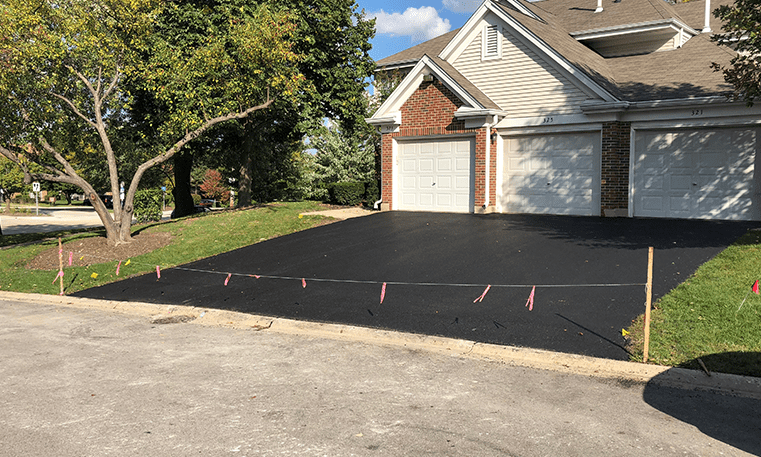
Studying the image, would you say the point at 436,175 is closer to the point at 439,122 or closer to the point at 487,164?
the point at 439,122

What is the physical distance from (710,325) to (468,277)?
4.33m

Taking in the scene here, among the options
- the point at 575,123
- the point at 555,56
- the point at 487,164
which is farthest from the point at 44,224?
the point at 575,123

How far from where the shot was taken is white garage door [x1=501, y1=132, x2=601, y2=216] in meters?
18.0

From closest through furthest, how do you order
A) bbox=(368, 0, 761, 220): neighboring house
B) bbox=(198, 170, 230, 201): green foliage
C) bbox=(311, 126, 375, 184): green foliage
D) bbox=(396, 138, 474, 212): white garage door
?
bbox=(368, 0, 761, 220): neighboring house → bbox=(396, 138, 474, 212): white garage door → bbox=(311, 126, 375, 184): green foliage → bbox=(198, 170, 230, 201): green foliage

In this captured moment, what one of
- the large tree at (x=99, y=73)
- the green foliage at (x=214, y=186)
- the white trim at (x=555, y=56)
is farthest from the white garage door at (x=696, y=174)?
the green foliage at (x=214, y=186)

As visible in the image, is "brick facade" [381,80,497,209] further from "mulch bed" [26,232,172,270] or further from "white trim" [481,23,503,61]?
"mulch bed" [26,232,172,270]

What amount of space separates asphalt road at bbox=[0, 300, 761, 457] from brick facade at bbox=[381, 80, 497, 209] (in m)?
12.3

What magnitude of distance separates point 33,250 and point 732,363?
1717cm

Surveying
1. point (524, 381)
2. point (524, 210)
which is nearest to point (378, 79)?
point (524, 210)

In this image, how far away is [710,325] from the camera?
733 centimetres

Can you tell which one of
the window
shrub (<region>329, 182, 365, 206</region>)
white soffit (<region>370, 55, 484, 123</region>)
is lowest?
shrub (<region>329, 182, 365, 206</region>)

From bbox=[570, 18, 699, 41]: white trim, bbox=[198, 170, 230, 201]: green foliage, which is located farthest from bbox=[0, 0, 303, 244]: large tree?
bbox=[198, 170, 230, 201]: green foliage

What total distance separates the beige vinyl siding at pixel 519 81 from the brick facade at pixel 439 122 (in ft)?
4.71

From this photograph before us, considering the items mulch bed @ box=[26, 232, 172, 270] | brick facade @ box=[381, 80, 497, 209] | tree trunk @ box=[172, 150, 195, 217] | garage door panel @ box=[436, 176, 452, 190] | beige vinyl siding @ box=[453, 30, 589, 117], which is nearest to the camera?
mulch bed @ box=[26, 232, 172, 270]
